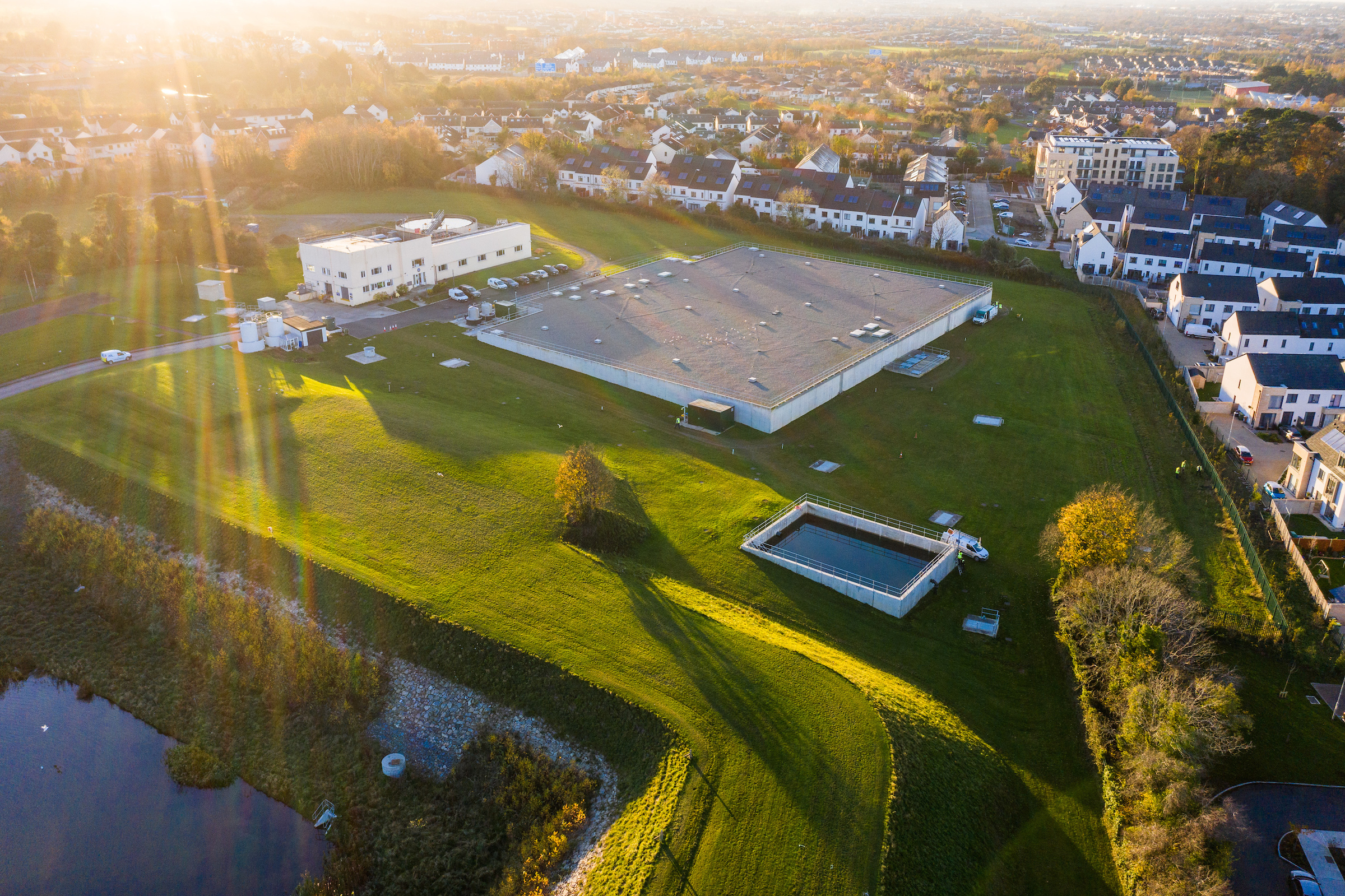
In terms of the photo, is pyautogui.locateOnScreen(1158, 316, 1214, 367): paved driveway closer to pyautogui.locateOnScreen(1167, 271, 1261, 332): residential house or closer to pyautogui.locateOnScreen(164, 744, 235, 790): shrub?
pyautogui.locateOnScreen(1167, 271, 1261, 332): residential house

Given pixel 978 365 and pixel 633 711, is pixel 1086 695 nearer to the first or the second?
pixel 633 711

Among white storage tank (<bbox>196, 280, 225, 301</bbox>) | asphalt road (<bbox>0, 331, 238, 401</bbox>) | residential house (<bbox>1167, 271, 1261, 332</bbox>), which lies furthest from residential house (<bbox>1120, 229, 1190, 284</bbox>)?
white storage tank (<bbox>196, 280, 225, 301</bbox>)

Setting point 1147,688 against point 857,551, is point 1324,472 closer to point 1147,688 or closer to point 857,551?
point 1147,688

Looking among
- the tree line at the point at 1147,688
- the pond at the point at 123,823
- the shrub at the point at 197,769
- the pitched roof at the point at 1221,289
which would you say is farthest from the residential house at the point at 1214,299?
the shrub at the point at 197,769

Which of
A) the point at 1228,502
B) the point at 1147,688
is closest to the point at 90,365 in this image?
the point at 1147,688

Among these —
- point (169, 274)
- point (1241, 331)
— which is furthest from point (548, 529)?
point (169, 274)

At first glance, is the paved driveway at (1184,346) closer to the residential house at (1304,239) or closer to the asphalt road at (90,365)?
the residential house at (1304,239)
